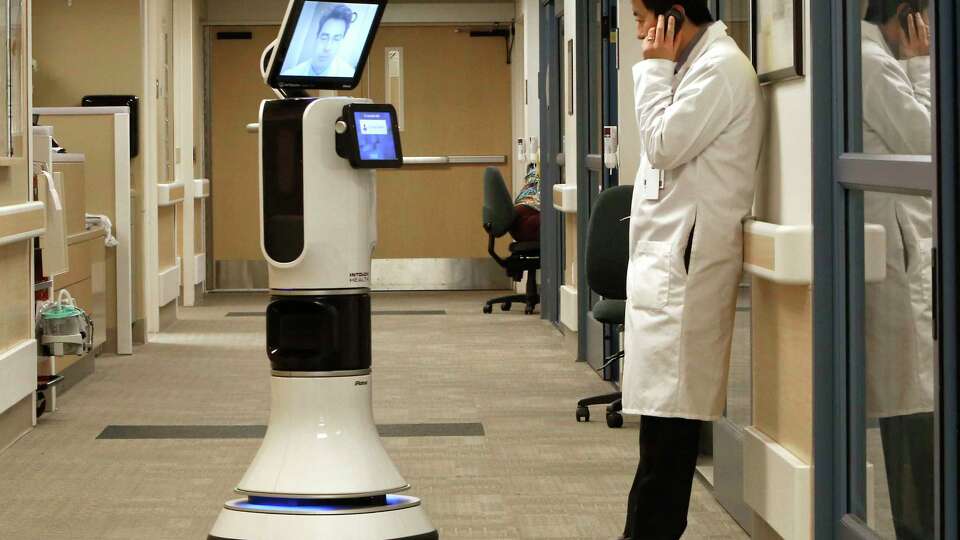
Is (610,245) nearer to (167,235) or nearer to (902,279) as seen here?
(902,279)

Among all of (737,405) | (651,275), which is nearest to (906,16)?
(651,275)

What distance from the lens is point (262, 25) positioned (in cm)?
1155

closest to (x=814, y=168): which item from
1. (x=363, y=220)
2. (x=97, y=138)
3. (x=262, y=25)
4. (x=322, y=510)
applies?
(x=363, y=220)

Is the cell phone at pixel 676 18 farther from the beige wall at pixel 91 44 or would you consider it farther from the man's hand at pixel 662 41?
the beige wall at pixel 91 44

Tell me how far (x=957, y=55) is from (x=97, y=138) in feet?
19.2

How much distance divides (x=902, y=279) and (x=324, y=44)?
1484mm

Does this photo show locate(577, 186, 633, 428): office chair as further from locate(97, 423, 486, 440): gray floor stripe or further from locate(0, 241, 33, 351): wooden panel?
locate(0, 241, 33, 351): wooden panel

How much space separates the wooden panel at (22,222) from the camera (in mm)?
4703

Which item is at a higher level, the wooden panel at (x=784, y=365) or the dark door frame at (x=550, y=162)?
the dark door frame at (x=550, y=162)

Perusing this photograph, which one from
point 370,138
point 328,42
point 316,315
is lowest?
point 316,315

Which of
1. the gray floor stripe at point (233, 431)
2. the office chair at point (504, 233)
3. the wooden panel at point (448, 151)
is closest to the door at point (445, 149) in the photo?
the wooden panel at point (448, 151)

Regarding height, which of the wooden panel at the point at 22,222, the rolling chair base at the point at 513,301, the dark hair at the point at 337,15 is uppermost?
the dark hair at the point at 337,15

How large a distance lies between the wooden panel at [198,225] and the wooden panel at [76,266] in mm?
3836

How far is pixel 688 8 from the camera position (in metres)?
3.13
